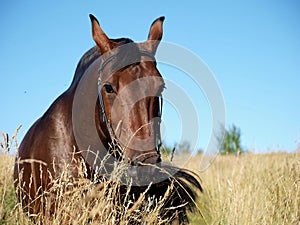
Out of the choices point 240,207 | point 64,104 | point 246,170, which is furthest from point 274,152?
point 64,104

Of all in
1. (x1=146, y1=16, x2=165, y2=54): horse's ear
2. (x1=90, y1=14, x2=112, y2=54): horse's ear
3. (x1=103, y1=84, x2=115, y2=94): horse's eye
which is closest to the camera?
(x1=103, y1=84, x2=115, y2=94): horse's eye

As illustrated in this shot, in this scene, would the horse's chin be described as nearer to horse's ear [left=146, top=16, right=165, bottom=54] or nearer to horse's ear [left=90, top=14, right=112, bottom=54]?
horse's ear [left=90, top=14, right=112, bottom=54]

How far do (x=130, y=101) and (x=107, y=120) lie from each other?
375 millimetres

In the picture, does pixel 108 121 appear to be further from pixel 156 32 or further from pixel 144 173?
pixel 156 32

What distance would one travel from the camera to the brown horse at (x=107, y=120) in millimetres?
3230

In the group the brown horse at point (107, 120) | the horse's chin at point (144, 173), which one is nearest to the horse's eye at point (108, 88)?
the brown horse at point (107, 120)

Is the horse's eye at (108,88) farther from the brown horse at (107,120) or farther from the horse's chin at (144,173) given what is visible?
the horse's chin at (144,173)

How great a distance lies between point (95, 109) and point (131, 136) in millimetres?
791

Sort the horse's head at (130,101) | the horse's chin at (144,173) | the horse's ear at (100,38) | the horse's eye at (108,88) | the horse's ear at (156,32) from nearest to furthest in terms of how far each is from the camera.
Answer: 1. the horse's chin at (144,173)
2. the horse's head at (130,101)
3. the horse's eye at (108,88)
4. the horse's ear at (100,38)
5. the horse's ear at (156,32)

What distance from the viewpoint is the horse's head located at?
3191mm

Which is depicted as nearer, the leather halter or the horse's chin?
the horse's chin

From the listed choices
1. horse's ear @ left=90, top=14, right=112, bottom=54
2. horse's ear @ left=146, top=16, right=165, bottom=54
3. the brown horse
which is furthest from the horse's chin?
horse's ear @ left=146, top=16, right=165, bottom=54

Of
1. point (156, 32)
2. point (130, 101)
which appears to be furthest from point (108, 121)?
point (156, 32)

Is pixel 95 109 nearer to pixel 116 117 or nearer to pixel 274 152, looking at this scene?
pixel 116 117
